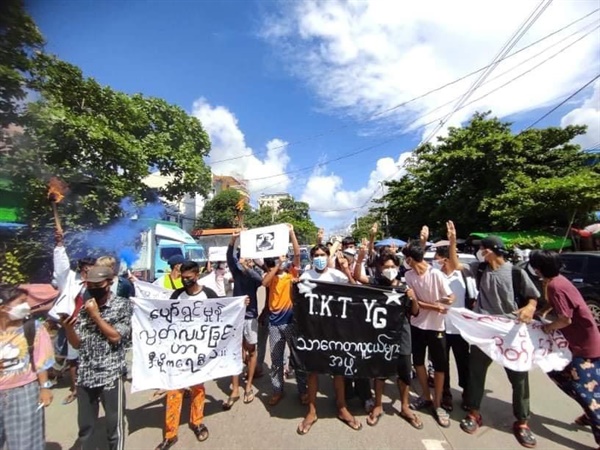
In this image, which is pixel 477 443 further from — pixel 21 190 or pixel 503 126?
pixel 503 126

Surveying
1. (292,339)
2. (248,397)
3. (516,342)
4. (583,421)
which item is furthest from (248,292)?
(583,421)

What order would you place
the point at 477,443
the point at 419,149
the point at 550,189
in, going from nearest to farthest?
1. the point at 477,443
2. the point at 550,189
3. the point at 419,149

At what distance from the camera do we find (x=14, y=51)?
571 cm

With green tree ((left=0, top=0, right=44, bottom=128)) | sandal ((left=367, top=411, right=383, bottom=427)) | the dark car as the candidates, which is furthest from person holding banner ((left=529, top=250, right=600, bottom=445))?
green tree ((left=0, top=0, right=44, bottom=128))

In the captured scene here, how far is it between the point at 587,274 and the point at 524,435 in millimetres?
6723

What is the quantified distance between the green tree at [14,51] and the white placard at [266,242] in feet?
16.2

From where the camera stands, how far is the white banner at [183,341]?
12.0 ft

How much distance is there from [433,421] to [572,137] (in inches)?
847

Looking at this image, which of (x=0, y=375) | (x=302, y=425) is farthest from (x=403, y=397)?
(x=0, y=375)

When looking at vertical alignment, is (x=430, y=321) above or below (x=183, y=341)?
above

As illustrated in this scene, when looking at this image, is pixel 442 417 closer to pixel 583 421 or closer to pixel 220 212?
pixel 583 421

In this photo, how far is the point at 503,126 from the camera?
Result: 20156 mm

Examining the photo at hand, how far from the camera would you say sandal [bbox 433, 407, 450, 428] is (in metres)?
3.58

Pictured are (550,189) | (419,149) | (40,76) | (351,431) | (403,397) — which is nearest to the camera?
(351,431)
